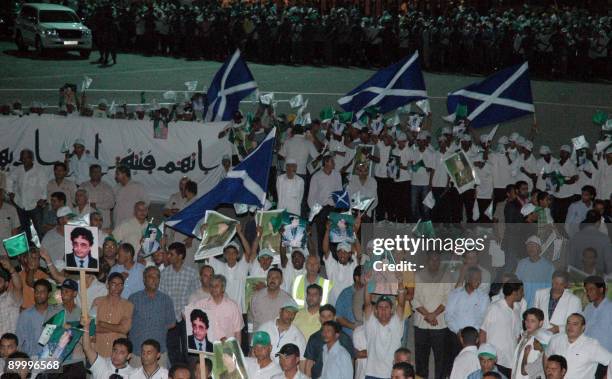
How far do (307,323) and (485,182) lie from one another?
6.84 metres

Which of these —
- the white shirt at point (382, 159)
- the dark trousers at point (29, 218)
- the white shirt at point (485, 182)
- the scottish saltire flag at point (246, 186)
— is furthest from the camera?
the white shirt at point (382, 159)

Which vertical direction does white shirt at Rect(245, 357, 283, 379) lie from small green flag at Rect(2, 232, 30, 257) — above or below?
below

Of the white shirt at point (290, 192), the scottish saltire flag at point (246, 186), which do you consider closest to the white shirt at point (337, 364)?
the scottish saltire flag at point (246, 186)

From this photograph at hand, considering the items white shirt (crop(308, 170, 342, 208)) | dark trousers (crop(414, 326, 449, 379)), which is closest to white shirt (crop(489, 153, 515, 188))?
white shirt (crop(308, 170, 342, 208))

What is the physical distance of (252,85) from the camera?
19.2 metres

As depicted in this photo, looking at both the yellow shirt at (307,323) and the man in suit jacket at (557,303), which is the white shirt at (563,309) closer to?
the man in suit jacket at (557,303)

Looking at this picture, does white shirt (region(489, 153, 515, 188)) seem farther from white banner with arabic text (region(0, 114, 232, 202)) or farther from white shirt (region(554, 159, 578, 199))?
white banner with arabic text (region(0, 114, 232, 202))

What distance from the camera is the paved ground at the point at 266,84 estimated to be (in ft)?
96.8

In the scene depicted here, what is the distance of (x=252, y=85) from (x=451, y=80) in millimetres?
16842

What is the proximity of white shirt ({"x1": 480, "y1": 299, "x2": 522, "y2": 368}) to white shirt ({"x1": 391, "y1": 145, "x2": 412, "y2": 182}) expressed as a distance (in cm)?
731

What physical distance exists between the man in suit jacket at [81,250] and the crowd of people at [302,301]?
221mm

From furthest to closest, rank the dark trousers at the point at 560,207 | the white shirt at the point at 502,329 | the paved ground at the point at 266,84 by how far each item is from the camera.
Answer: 1. the paved ground at the point at 266,84
2. the dark trousers at the point at 560,207
3. the white shirt at the point at 502,329

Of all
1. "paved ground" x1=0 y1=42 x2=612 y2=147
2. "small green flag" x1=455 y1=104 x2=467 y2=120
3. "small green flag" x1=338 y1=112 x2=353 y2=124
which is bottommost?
"paved ground" x1=0 y1=42 x2=612 y2=147

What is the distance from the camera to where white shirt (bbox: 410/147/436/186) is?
18.4m
